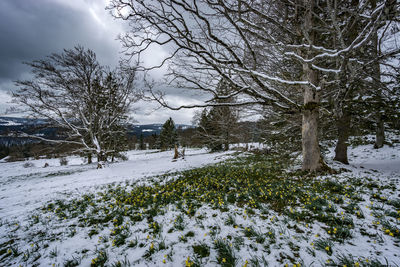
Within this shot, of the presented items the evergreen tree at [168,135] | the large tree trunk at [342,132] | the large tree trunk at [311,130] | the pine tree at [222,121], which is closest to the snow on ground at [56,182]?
the pine tree at [222,121]

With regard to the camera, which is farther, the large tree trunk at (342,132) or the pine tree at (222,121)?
the pine tree at (222,121)

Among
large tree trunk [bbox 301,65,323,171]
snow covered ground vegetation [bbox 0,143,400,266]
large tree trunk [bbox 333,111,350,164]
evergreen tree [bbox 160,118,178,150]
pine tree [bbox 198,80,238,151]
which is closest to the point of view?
snow covered ground vegetation [bbox 0,143,400,266]

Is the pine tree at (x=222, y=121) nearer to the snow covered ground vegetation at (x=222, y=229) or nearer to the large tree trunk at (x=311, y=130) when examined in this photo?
the large tree trunk at (x=311, y=130)

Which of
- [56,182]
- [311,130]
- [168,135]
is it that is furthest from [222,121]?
[168,135]

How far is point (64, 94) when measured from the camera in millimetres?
11391

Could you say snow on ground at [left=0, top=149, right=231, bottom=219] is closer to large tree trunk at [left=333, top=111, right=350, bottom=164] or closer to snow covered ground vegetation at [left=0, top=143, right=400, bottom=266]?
snow covered ground vegetation at [left=0, top=143, right=400, bottom=266]

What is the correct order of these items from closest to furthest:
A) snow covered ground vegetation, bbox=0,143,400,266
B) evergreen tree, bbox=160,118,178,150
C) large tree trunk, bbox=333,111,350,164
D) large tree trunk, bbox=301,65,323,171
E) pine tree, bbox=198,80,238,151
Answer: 1. snow covered ground vegetation, bbox=0,143,400,266
2. large tree trunk, bbox=301,65,323,171
3. large tree trunk, bbox=333,111,350,164
4. pine tree, bbox=198,80,238,151
5. evergreen tree, bbox=160,118,178,150

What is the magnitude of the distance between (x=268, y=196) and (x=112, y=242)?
3.69 metres

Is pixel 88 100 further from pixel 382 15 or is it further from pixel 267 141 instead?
pixel 382 15

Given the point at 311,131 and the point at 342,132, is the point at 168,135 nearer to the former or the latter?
the point at 342,132

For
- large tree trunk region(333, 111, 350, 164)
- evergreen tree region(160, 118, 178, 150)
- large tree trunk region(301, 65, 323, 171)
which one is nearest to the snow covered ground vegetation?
large tree trunk region(301, 65, 323, 171)

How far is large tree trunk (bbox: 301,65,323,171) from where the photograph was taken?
5488 millimetres

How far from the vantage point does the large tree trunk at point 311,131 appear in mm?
5488

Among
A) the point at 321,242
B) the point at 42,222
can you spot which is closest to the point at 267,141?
the point at 321,242
